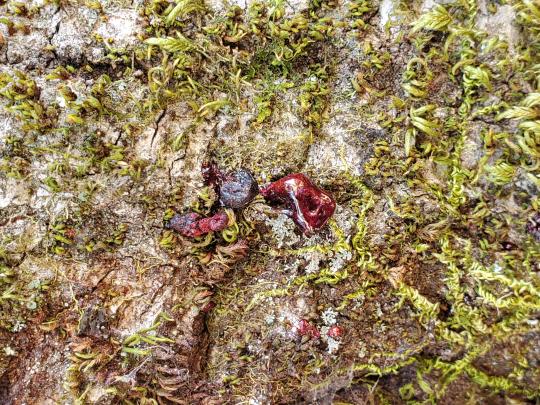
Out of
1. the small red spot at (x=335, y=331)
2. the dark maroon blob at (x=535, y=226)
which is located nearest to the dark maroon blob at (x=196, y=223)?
the small red spot at (x=335, y=331)

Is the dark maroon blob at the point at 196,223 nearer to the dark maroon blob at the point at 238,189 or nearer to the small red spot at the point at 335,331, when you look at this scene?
the dark maroon blob at the point at 238,189

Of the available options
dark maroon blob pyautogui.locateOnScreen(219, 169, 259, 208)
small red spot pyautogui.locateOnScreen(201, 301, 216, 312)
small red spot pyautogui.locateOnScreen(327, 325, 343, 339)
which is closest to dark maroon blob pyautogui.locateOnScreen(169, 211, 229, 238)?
dark maroon blob pyautogui.locateOnScreen(219, 169, 259, 208)

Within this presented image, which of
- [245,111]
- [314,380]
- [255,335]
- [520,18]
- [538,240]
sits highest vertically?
[520,18]

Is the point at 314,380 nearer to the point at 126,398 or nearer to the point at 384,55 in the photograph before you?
the point at 126,398

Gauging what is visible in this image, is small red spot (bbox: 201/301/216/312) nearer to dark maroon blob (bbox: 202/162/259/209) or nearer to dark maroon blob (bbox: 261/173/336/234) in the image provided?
dark maroon blob (bbox: 202/162/259/209)

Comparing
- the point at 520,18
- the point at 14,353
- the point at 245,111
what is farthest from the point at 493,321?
the point at 14,353

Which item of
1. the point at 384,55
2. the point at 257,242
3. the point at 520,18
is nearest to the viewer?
the point at 520,18

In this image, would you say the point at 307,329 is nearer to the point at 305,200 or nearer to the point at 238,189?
the point at 305,200
